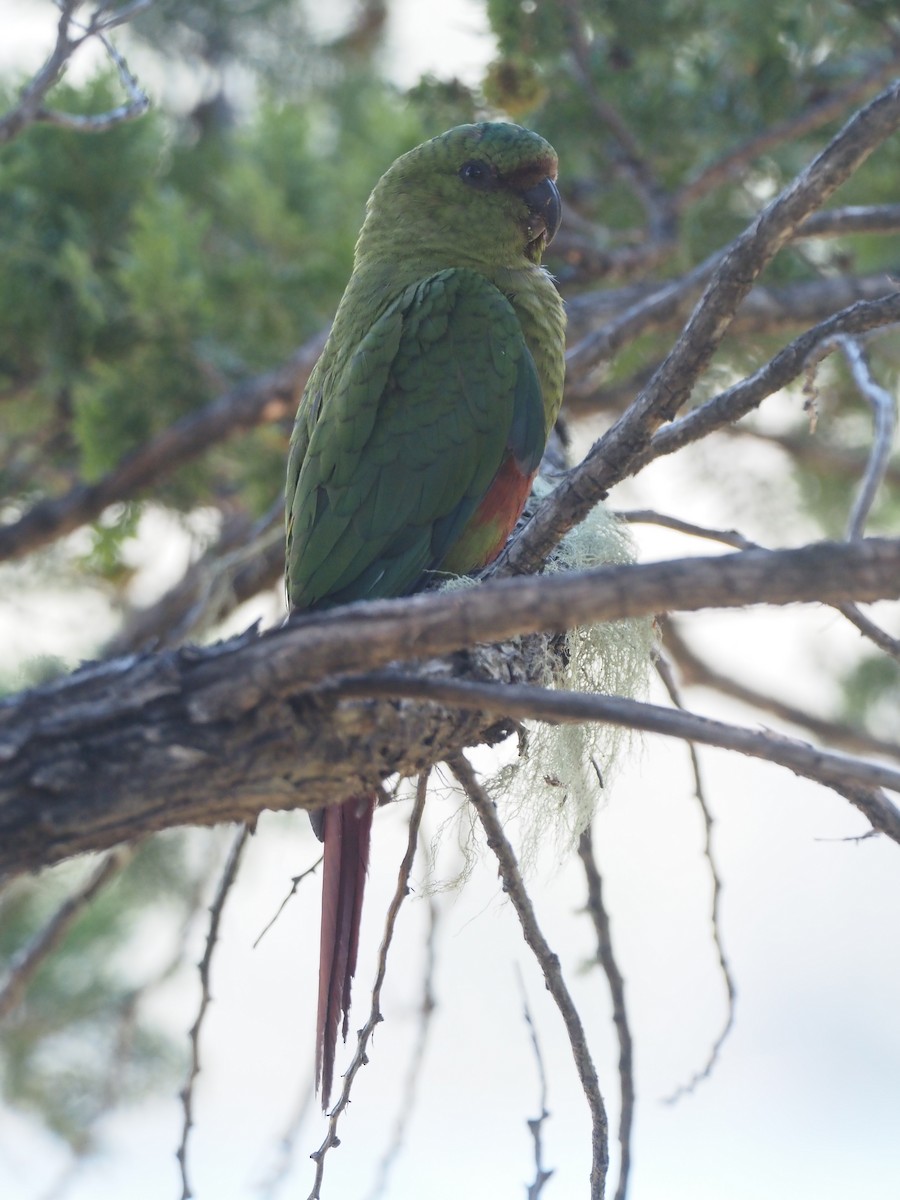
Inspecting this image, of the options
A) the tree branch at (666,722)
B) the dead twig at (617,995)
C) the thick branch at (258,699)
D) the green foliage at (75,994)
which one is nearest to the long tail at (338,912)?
the dead twig at (617,995)

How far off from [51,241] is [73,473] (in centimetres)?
84

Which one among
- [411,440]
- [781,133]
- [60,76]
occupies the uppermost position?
[781,133]

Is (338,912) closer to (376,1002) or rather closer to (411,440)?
(376,1002)

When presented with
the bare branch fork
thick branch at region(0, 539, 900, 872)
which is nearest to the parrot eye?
the bare branch fork

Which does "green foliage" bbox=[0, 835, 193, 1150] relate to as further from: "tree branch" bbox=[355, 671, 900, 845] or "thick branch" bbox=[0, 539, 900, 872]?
"tree branch" bbox=[355, 671, 900, 845]

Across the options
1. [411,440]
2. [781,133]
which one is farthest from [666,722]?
[781,133]

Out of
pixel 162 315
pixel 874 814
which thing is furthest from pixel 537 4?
pixel 874 814

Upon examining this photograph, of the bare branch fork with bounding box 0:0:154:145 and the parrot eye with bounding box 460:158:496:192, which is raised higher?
the parrot eye with bounding box 460:158:496:192

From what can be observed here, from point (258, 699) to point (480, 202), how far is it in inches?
72.5

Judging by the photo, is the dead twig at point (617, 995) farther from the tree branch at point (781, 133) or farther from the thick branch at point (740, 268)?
the tree branch at point (781, 133)

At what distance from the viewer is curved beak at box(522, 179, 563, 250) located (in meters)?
2.77

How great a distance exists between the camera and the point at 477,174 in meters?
2.80

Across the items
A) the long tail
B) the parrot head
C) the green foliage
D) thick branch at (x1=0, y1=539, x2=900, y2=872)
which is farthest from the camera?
the green foliage

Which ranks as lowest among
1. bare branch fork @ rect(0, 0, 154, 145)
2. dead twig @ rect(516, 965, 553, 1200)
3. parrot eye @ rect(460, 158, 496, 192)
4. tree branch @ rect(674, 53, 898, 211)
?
dead twig @ rect(516, 965, 553, 1200)
